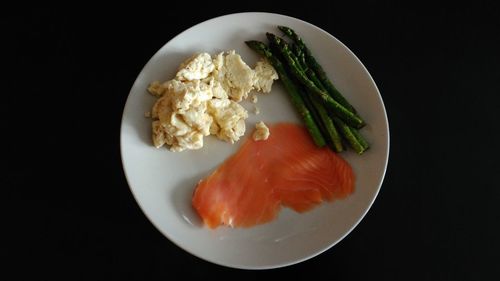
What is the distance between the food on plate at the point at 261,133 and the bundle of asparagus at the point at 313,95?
255 mm

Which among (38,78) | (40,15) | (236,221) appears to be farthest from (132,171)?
(40,15)

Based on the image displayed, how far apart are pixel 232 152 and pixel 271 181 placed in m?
0.29

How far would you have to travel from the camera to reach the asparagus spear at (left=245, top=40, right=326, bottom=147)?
2.61 m

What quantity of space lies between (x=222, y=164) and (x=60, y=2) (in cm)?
165

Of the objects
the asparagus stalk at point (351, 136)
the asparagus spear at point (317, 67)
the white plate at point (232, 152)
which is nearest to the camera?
the white plate at point (232, 152)

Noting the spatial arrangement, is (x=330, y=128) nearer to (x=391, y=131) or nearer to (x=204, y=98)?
(x=391, y=131)

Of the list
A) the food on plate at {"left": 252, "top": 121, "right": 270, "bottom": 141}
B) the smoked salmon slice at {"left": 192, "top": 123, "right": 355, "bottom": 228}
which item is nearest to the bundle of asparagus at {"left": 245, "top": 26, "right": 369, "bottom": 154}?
the smoked salmon slice at {"left": 192, "top": 123, "right": 355, "bottom": 228}

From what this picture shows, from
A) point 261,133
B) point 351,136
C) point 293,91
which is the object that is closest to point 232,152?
point 261,133

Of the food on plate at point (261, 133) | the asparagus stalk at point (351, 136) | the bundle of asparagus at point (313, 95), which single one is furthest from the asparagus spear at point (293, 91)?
the food on plate at point (261, 133)

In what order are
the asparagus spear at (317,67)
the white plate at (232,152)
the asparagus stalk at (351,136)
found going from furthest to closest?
the asparagus spear at (317,67) → the asparagus stalk at (351,136) → the white plate at (232,152)

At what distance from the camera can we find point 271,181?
250 centimetres

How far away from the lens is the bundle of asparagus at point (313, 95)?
2588mm

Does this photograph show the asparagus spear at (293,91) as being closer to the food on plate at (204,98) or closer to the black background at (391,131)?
the food on plate at (204,98)

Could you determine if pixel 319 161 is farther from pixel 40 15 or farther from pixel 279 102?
pixel 40 15
